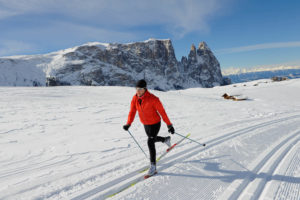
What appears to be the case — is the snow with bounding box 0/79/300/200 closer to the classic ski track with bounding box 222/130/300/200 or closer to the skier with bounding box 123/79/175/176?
the classic ski track with bounding box 222/130/300/200

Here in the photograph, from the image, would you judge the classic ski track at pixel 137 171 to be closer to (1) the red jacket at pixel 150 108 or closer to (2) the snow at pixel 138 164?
(2) the snow at pixel 138 164

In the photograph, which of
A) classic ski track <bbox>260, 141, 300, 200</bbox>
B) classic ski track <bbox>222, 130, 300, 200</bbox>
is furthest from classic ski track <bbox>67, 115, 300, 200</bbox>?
classic ski track <bbox>260, 141, 300, 200</bbox>

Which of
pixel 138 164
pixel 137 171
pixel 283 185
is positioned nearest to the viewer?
pixel 283 185

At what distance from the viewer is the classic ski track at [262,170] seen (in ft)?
10.4

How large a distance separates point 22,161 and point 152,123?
12.4ft

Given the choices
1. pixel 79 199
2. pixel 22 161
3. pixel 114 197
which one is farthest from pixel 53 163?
pixel 114 197

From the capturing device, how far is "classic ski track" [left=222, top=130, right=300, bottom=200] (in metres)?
3.17

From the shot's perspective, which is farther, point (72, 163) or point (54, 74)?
point (54, 74)

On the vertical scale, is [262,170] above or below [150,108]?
below

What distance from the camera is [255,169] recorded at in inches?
159

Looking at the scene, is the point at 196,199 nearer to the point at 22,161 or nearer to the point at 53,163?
the point at 53,163

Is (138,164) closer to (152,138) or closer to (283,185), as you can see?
(152,138)

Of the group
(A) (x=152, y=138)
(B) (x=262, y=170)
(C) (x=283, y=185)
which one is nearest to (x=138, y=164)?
(A) (x=152, y=138)

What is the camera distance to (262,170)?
3967 millimetres
